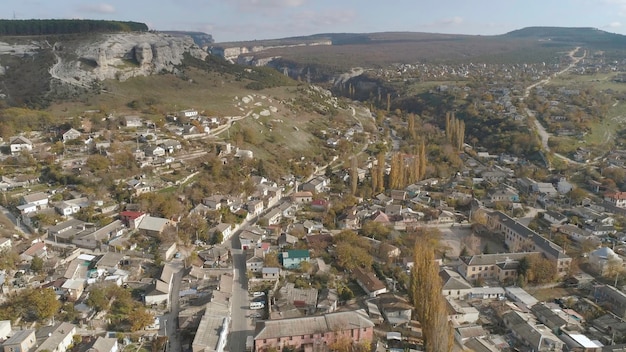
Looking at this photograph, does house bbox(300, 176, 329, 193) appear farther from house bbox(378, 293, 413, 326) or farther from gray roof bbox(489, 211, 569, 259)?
house bbox(378, 293, 413, 326)

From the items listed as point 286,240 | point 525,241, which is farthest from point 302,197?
point 525,241

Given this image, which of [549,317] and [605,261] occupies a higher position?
[605,261]

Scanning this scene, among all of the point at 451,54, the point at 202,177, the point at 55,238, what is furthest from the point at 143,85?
the point at 451,54

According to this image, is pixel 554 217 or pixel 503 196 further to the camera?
pixel 503 196

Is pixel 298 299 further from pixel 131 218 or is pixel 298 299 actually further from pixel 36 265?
pixel 36 265

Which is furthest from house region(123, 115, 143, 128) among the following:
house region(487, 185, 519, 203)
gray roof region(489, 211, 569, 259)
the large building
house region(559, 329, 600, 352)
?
house region(559, 329, 600, 352)

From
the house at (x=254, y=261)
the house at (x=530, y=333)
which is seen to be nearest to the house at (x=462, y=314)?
the house at (x=530, y=333)

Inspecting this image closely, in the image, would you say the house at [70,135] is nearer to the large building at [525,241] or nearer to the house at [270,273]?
the house at [270,273]
